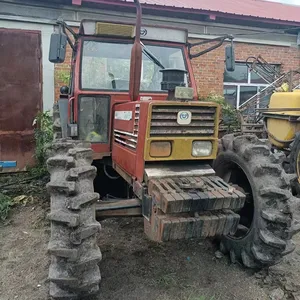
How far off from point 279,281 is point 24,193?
167 inches

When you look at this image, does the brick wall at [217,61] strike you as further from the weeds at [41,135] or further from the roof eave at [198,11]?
the weeds at [41,135]

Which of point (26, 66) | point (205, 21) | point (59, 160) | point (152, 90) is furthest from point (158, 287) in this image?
point (205, 21)

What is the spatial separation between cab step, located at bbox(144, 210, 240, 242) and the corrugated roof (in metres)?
6.22

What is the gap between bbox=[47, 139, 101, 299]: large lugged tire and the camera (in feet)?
8.02

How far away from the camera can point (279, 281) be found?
125 inches

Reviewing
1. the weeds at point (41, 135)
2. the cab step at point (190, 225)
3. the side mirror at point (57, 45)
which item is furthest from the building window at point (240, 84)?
the cab step at point (190, 225)

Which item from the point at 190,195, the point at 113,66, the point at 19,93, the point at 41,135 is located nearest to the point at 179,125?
the point at 190,195

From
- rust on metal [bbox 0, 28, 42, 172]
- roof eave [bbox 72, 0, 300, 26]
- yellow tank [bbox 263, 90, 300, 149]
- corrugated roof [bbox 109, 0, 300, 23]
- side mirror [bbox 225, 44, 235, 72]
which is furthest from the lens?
corrugated roof [bbox 109, 0, 300, 23]

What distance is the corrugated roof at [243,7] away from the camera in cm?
841

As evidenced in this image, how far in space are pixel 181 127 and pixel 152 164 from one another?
0.39m

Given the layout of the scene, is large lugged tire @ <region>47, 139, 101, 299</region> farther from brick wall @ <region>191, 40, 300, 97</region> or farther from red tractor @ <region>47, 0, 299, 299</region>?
brick wall @ <region>191, 40, 300, 97</region>

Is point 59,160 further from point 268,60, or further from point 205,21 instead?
point 268,60

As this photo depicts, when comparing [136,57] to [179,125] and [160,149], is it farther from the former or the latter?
[160,149]

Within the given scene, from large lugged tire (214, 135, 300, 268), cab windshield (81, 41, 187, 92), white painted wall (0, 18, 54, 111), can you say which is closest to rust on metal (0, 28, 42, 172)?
white painted wall (0, 18, 54, 111)
